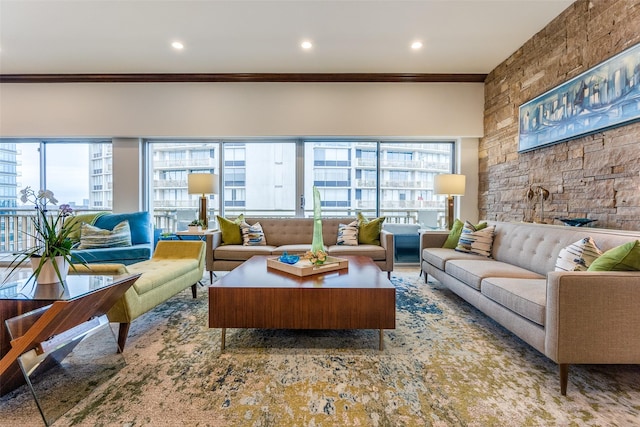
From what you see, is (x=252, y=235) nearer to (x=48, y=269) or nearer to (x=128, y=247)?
(x=128, y=247)

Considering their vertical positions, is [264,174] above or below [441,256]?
above

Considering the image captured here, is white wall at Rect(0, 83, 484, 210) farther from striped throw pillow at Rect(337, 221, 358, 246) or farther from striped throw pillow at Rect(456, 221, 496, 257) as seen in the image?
striped throw pillow at Rect(456, 221, 496, 257)

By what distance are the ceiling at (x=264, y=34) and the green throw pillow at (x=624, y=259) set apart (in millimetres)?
2485

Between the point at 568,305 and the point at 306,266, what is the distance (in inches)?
62.3

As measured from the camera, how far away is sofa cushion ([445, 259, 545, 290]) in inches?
90.0

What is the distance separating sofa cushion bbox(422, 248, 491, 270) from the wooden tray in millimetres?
1175

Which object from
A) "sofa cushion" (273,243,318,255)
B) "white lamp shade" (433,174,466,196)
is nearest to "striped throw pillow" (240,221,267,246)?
"sofa cushion" (273,243,318,255)

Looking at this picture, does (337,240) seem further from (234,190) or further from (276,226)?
(234,190)

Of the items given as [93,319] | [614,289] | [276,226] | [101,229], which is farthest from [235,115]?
[614,289]

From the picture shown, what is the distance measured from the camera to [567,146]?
9.27 feet

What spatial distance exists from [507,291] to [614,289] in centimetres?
52

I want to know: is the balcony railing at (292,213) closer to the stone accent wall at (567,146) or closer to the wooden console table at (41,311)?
the stone accent wall at (567,146)

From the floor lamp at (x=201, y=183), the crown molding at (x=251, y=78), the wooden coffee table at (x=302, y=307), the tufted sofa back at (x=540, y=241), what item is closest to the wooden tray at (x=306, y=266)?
the wooden coffee table at (x=302, y=307)

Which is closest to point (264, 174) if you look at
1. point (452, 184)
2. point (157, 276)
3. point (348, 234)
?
point (348, 234)
